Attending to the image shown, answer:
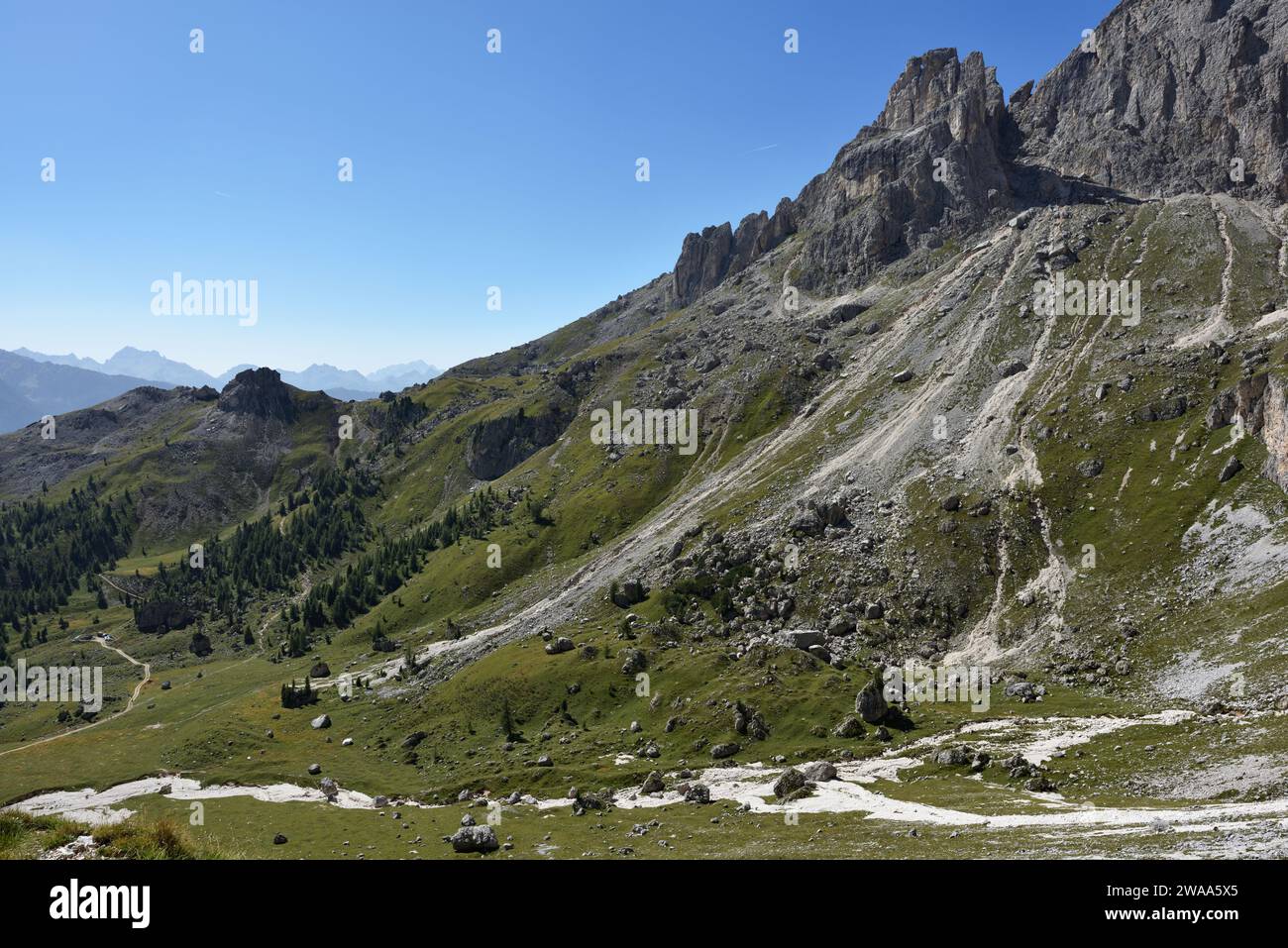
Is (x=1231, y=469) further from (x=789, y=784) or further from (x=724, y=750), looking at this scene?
(x=724, y=750)

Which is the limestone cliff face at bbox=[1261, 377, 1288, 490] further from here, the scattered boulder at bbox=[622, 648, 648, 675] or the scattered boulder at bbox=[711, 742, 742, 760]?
the scattered boulder at bbox=[622, 648, 648, 675]

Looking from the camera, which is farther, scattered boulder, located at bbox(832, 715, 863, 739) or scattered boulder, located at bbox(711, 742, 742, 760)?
scattered boulder, located at bbox(711, 742, 742, 760)

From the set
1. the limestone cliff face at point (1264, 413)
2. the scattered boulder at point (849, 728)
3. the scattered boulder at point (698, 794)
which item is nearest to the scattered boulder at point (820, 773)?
the scattered boulder at point (849, 728)

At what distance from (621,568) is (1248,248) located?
186422 mm

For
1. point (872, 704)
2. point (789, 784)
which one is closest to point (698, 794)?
point (789, 784)

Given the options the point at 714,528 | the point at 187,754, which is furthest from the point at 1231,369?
the point at 187,754

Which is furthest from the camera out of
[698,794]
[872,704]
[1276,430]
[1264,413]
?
[1264,413]

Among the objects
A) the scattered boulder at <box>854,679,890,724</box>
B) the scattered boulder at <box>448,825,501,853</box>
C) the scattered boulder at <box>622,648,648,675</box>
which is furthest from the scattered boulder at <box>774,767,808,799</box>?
the scattered boulder at <box>622,648,648,675</box>

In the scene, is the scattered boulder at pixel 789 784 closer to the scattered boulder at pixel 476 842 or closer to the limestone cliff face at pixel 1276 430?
Result: the scattered boulder at pixel 476 842

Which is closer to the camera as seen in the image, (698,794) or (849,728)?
(698,794)

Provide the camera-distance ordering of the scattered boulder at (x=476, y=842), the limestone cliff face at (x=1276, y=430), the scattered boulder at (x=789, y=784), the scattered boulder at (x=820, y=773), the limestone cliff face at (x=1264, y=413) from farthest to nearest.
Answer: the limestone cliff face at (x=1264, y=413)
the limestone cliff face at (x=1276, y=430)
the scattered boulder at (x=820, y=773)
the scattered boulder at (x=789, y=784)
the scattered boulder at (x=476, y=842)

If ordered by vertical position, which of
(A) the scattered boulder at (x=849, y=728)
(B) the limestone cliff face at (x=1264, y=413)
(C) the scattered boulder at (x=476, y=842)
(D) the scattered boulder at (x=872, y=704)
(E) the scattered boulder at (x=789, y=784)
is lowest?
(C) the scattered boulder at (x=476, y=842)

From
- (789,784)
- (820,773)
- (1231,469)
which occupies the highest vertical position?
(1231,469)
